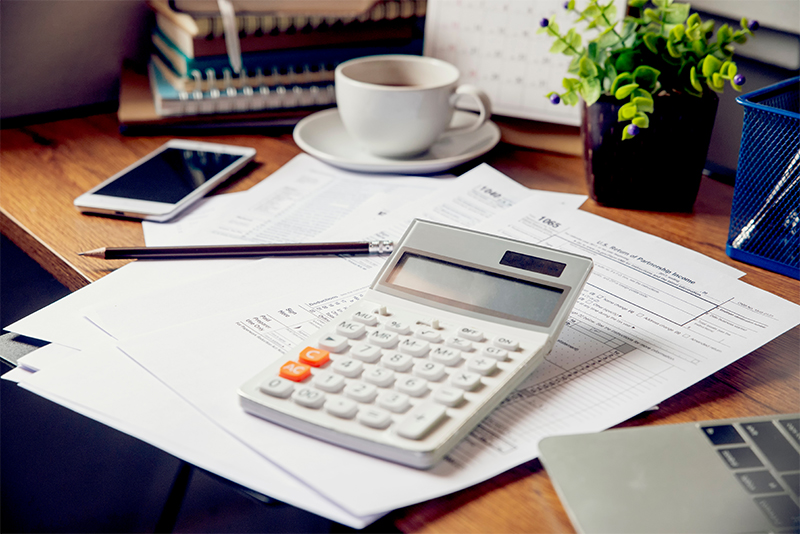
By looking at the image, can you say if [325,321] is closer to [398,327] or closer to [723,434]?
[398,327]

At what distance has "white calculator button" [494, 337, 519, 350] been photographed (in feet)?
1.31

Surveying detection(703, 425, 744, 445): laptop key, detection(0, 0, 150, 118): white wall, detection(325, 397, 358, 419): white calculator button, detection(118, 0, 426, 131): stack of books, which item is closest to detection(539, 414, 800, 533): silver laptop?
detection(703, 425, 744, 445): laptop key

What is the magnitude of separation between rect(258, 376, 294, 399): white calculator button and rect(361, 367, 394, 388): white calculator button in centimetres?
4

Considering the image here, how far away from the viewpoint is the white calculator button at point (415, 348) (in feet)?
1.30

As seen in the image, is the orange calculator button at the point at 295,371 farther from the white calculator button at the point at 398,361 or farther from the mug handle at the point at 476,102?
the mug handle at the point at 476,102

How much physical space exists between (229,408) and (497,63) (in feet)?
1.88

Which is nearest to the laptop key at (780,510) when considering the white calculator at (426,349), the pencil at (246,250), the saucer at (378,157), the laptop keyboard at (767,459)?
the laptop keyboard at (767,459)

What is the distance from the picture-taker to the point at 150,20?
0.93 metres

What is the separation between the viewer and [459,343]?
0.40 metres

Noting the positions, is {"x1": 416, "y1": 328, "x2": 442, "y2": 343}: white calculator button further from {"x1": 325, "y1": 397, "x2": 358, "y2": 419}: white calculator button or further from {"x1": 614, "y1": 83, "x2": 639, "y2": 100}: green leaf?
{"x1": 614, "y1": 83, "x2": 639, "y2": 100}: green leaf

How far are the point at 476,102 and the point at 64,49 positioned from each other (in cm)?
54

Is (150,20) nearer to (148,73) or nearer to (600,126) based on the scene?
(148,73)

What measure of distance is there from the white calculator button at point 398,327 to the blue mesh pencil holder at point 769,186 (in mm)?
329

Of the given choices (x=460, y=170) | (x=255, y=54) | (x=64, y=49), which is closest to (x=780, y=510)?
(x=460, y=170)
